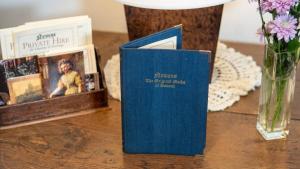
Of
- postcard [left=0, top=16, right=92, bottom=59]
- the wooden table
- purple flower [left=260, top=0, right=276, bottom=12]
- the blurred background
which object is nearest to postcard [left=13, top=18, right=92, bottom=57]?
postcard [left=0, top=16, right=92, bottom=59]

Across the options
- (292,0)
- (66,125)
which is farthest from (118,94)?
(292,0)

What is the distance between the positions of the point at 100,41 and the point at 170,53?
0.58 meters

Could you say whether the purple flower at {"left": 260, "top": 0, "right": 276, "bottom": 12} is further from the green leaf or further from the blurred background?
the blurred background

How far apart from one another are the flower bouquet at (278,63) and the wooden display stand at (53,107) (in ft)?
1.11

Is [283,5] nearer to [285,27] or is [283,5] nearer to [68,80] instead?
[285,27]

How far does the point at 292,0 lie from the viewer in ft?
2.43

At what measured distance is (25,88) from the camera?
92 cm

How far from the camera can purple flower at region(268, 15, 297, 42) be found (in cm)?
76

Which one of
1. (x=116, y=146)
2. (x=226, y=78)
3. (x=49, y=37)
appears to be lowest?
(x=116, y=146)

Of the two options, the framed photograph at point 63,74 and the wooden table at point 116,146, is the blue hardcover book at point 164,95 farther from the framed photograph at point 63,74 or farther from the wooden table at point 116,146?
the framed photograph at point 63,74

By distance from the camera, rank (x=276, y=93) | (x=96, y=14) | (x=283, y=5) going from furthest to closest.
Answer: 1. (x=96, y=14)
2. (x=276, y=93)
3. (x=283, y=5)

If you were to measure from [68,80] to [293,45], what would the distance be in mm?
451

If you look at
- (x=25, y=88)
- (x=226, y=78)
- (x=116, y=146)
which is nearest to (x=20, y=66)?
(x=25, y=88)

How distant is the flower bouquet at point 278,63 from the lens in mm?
762
